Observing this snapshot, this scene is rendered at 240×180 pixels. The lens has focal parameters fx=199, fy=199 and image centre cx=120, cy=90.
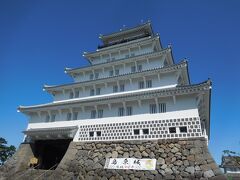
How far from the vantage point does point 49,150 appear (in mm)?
26750

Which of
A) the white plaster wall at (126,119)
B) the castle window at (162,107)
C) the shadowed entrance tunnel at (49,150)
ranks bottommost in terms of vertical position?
the shadowed entrance tunnel at (49,150)

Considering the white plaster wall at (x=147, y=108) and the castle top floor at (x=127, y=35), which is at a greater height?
the castle top floor at (x=127, y=35)

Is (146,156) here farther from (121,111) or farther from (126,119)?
(121,111)

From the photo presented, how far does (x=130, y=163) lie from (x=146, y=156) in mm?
1456

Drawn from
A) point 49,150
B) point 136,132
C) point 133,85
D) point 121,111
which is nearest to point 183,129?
point 136,132

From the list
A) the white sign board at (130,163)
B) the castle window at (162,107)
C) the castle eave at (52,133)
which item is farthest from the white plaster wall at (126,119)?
the white sign board at (130,163)

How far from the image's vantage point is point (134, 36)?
99.8 ft

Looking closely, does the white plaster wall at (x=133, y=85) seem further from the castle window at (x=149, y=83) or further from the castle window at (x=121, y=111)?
the castle window at (x=121, y=111)

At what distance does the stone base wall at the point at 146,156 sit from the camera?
14.5m

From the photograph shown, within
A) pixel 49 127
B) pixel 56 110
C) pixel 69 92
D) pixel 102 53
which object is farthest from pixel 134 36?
pixel 49 127

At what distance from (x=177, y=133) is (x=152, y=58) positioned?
36.1 ft

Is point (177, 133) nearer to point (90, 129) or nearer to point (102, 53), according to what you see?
point (90, 129)

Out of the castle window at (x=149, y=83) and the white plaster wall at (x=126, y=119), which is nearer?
the white plaster wall at (x=126, y=119)

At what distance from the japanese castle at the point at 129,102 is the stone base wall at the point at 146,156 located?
760mm
